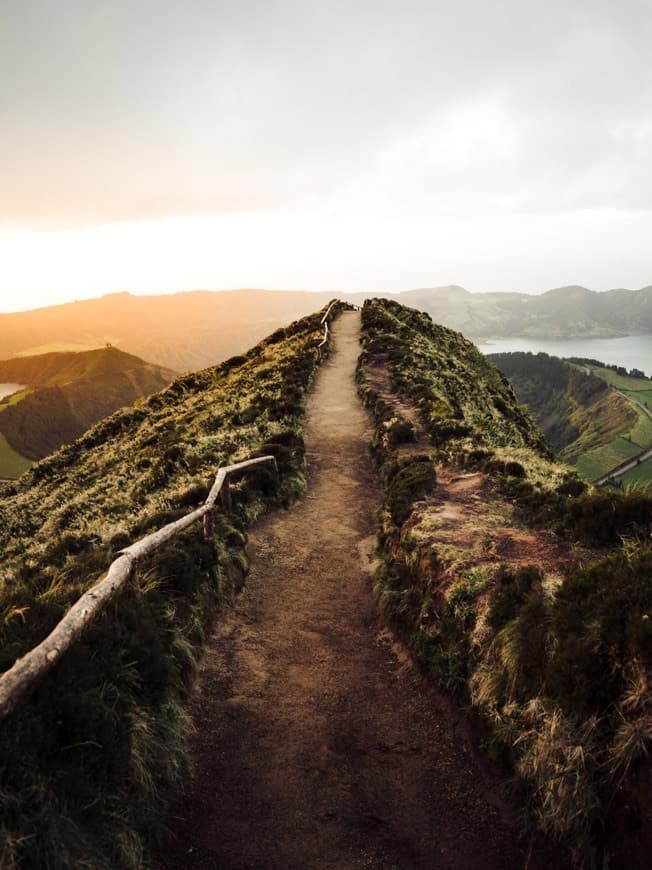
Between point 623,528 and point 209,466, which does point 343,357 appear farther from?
point 623,528

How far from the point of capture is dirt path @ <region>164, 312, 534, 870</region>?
18.4ft

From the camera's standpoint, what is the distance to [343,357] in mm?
38344

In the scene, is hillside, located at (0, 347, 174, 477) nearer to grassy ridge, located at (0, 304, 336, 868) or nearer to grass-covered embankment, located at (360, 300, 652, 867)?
grassy ridge, located at (0, 304, 336, 868)

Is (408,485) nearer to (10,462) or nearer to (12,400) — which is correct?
(10,462)

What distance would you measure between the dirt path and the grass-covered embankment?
0.67 meters

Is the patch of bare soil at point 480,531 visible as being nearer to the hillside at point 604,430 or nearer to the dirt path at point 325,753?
the dirt path at point 325,753

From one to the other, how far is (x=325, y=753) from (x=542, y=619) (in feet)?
11.2

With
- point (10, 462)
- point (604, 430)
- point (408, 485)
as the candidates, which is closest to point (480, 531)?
point (408, 485)

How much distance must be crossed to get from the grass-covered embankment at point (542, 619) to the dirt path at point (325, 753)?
0.67 metres

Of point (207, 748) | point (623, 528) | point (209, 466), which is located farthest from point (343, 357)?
point (207, 748)

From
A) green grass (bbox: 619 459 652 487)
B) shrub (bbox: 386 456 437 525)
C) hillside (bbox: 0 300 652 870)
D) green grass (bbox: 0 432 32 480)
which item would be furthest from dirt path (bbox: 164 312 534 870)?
green grass (bbox: 619 459 652 487)

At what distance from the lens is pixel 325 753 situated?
6984mm

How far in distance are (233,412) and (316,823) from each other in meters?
20.9

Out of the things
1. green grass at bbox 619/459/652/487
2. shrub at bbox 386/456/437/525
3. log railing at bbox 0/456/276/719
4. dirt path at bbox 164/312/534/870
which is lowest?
green grass at bbox 619/459/652/487
